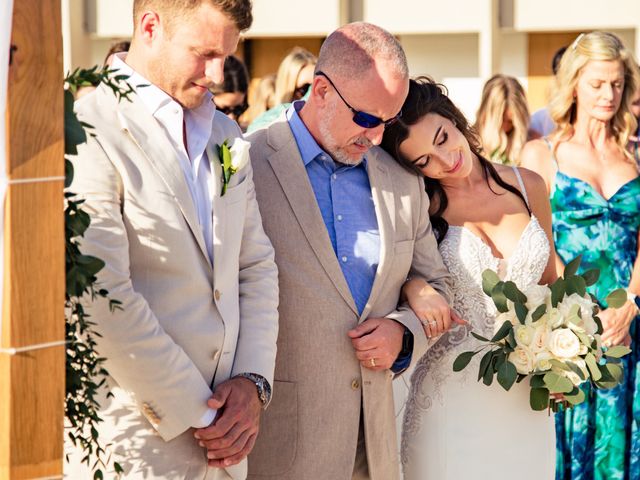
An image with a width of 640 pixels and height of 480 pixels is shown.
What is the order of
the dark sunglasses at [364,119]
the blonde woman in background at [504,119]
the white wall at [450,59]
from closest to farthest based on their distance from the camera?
the dark sunglasses at [364,119]
the blonde woman in background at [504,119]
the white wall at [450,59]

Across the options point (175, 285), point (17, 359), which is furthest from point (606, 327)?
point (17, 359)

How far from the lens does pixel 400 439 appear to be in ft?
14.1

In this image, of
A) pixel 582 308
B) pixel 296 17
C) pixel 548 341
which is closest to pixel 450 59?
pixel 296 17

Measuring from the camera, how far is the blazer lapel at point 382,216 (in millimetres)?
3455

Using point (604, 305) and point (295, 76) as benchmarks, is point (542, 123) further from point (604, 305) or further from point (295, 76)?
point (604, 305)

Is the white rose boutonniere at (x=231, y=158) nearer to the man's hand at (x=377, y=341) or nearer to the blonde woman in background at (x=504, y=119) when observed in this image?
the man's hand at (x=377, y=341)

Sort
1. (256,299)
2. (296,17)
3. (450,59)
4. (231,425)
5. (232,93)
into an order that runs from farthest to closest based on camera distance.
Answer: (450,59)
(296,17)
(232,93)
(256,299)
(231,425)

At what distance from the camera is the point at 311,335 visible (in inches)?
135

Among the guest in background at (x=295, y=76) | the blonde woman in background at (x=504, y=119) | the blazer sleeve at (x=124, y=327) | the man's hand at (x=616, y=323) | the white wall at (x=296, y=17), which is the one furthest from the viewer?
the white wall at (x=296, y=17)

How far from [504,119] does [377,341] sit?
14.7 ft

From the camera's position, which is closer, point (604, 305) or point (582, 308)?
point (582, 308)

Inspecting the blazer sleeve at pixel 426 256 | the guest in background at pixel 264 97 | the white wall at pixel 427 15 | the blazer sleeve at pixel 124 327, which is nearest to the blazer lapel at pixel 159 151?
the blazer sleeve at pixel 124 327

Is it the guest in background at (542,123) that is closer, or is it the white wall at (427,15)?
the guest in background at (542,123)

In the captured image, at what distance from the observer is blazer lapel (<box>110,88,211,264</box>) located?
2.77m
